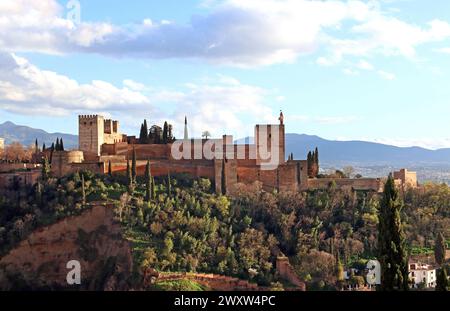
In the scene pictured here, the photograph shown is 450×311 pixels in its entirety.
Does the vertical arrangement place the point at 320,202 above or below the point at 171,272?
above

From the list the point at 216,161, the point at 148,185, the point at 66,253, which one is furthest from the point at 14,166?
the point at 216,161

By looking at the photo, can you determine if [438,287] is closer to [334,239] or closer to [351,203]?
[334,239]

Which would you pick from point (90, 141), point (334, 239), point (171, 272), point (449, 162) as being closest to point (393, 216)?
point (171, 272)

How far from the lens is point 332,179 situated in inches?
1764

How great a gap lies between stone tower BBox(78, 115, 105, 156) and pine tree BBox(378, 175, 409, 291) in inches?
1090

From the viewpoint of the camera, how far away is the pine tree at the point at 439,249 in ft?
126

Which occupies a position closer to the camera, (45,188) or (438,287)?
(438,287)

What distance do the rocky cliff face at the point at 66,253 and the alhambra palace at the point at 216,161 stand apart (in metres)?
4.99

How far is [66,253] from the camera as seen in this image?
127ft

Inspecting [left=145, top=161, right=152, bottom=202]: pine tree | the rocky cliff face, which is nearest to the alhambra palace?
[left=145, top=161, right=152, bottom=202]: pine tree

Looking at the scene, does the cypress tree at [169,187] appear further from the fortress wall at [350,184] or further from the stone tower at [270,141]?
the fortress wall at [350,184]

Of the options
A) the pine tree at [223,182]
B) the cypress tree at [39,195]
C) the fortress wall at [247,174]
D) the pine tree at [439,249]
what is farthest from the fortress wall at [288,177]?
the cypress tree at [39,195]

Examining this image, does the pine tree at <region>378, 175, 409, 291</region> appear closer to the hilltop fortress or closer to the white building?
the white building
